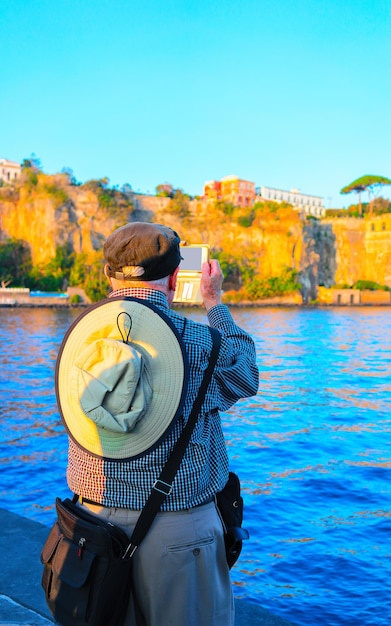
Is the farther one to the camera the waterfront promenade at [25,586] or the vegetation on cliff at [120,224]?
the vegetation on cliff at [120,224]

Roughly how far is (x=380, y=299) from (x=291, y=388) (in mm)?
63125

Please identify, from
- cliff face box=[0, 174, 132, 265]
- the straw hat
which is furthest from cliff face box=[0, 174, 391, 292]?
the straw hat

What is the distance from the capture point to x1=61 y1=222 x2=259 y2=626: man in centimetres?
192

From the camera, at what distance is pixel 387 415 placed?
40.5 feet

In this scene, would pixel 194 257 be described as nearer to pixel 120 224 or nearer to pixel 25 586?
pixel 25 586

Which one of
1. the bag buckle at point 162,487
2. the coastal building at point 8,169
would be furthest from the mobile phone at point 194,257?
the coastal building at point 8,169

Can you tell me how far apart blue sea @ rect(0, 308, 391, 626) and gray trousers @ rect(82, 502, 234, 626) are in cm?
299

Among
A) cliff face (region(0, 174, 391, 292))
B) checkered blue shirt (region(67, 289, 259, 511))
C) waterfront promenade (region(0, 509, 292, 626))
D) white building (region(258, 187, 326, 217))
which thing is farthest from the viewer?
white building (region(258, 187, 326, 217))

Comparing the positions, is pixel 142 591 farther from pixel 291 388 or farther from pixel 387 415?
pixel 291 388

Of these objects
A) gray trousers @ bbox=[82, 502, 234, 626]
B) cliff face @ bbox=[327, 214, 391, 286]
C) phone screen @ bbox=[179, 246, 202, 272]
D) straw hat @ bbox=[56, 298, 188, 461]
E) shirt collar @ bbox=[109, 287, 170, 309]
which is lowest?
gray trousers @ bbox=[82, 502, 234, 626]

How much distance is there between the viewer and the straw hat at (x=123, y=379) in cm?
184

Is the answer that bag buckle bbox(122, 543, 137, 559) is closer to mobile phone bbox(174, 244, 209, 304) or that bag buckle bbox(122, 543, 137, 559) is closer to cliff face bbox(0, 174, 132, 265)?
mobile phone bbox(174, 244, 209, 304)

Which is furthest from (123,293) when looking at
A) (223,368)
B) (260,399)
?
(260,399)

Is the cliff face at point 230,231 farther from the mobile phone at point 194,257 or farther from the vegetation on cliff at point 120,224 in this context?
the mobile phone at point 194,257
